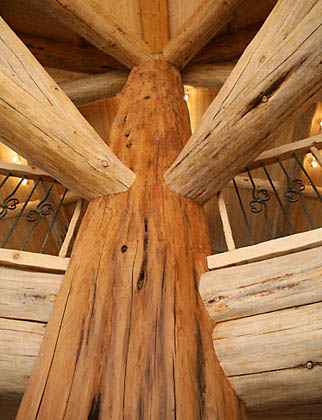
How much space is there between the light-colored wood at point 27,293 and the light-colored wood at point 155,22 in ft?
13.0

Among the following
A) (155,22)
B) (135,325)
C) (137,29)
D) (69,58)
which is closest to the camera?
(135,325)

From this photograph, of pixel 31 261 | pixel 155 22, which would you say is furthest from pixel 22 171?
pixel 155 22

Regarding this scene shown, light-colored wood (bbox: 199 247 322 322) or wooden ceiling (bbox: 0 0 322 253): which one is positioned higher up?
wooden ceiling (bbox: 0 0 322 253)

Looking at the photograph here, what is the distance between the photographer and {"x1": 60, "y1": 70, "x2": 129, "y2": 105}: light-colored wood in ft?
12.8

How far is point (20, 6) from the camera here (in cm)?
412

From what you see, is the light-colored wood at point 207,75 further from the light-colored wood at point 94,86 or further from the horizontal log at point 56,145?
the horizontal log at point 56,145

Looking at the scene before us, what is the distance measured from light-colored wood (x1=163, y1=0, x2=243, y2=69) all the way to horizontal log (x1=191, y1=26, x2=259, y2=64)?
2.15 feet

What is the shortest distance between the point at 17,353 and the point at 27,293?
0.25 m

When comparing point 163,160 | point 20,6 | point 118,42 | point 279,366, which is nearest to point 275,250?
point 279,366

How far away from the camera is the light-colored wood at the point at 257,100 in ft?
4.08

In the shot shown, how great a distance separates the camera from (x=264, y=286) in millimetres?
1223

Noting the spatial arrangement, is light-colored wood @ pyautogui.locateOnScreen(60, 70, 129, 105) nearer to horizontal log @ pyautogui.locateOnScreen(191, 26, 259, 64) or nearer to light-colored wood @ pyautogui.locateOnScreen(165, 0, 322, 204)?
horizontal log @ pyautogui.locateOnScreen(191, 26, 259, 64)

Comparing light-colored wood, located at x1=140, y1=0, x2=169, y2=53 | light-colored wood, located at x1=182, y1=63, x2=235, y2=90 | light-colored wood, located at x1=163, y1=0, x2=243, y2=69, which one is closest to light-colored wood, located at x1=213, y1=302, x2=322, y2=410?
light-colored wood, located at x1=163, y1=0, x2=243, y2=69

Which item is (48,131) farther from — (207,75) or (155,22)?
(155,22)
